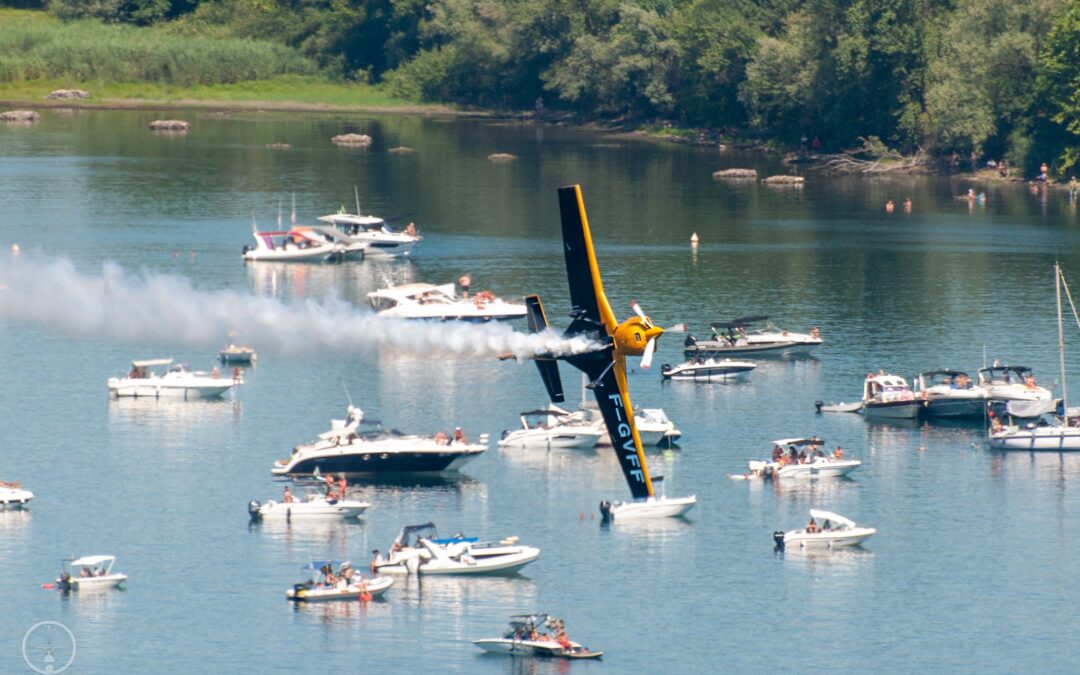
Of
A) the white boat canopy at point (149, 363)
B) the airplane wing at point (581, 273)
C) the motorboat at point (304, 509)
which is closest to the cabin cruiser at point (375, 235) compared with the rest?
the white boat canopy at point (149, 363)

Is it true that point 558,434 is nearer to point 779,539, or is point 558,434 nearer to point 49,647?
point 779,539

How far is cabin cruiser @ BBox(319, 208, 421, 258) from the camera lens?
17925 cm

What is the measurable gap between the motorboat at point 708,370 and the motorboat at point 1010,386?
16.3 meters

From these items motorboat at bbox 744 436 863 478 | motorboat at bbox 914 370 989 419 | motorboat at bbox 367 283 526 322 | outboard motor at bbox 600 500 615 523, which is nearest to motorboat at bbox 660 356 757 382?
motorboat at bbox 914 370 989 419

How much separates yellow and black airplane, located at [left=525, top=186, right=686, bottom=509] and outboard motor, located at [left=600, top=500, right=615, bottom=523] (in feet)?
98.9

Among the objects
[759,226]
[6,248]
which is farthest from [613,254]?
[6,248]

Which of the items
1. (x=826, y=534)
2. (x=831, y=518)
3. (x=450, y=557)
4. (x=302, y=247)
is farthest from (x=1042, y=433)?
(x=302, y=247)

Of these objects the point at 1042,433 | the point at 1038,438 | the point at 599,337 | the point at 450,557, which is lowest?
the point at 450,557

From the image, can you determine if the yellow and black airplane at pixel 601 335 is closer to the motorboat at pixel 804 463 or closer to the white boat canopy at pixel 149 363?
the motorboat at pixel 804 463

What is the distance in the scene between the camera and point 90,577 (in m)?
86.1

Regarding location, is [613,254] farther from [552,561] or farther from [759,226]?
[552,561]

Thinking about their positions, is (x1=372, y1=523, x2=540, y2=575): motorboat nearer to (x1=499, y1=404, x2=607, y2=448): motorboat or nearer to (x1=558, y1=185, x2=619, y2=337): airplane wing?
(x1=499, y1=404, x2=607, y2=448): motorboat

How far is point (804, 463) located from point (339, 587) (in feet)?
104

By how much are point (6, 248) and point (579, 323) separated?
391 feet
